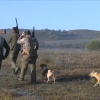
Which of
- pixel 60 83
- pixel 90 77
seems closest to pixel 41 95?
pixel 60 83

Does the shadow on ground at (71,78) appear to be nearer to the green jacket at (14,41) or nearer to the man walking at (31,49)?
the man walking at (31,49)

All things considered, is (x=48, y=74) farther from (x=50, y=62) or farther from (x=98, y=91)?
(x=50, y=62)

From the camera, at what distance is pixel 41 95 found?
1180 centimetres

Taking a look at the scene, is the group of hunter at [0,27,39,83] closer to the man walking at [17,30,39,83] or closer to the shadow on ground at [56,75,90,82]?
the man walking at [17,30,39,83]

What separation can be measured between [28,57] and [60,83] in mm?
1472

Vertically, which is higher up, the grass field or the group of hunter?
the group of hunter

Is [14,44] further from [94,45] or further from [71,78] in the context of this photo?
[94,45]

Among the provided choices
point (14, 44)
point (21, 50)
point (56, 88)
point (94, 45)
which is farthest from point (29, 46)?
point (94, 45)

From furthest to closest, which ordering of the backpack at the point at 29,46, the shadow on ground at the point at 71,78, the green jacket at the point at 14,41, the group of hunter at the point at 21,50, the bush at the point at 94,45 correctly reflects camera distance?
the bush at the point at 94,45 → the green jacket at the point at 14,41 → the shadow on ground at the point at 71,78 → the backpack at the point at 29,46 → the group of hunter at the point at 21,50

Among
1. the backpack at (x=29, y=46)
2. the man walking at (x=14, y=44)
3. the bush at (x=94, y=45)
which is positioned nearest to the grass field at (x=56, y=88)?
the man walking at (x=14, y=44)

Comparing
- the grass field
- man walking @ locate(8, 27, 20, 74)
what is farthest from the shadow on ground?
man walking @ locate(8, 27, 20, 74)

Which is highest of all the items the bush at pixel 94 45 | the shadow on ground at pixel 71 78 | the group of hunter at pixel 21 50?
the group of hunter at pixel 21 50

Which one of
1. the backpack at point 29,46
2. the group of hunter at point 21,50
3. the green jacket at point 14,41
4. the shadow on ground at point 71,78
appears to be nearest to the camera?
the group of hunter at point 21,50

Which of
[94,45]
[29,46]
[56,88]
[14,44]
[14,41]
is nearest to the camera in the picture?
[56,88]
